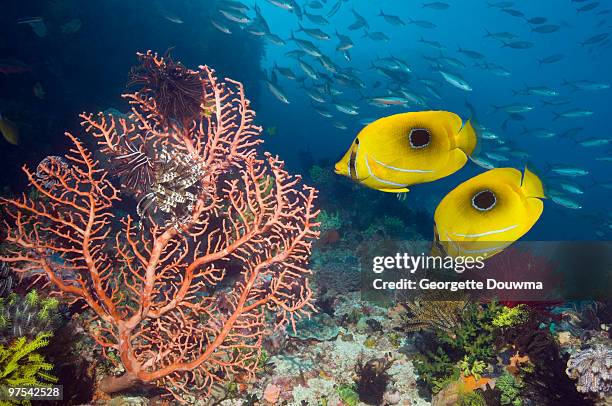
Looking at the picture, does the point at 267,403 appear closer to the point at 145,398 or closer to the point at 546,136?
the point at 145,398

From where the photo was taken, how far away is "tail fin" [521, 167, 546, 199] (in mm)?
1696

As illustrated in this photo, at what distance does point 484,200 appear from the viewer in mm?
1744

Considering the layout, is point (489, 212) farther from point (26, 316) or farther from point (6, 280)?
point (6, 280)

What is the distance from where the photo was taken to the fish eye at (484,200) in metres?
1.73

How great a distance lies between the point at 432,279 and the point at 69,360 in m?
5.50

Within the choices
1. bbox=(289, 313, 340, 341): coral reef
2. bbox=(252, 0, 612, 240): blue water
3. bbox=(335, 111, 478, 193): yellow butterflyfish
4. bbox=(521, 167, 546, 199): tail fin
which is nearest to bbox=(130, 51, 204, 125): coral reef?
bbox=(335, 111, 478, 193): yellow butterflyfish

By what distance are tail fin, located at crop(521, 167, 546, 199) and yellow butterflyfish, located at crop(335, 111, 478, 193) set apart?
31 cm

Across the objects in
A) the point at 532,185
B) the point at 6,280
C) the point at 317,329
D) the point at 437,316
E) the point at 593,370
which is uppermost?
the point at 532,185

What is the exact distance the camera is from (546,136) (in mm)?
16531

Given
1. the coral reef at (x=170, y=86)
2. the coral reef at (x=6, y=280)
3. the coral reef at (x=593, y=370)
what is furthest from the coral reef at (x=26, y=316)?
the coral reef at (x=593, y=370)

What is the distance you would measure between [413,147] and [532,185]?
2.00 ft

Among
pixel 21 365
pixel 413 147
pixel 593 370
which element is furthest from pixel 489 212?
pixel 21 365

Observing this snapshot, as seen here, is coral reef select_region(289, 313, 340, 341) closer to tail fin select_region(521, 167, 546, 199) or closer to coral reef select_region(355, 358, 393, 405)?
coral reef select_region(355, 358, 393, 405)

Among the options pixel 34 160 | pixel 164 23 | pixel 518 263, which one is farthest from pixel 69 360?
pixel 164 23
